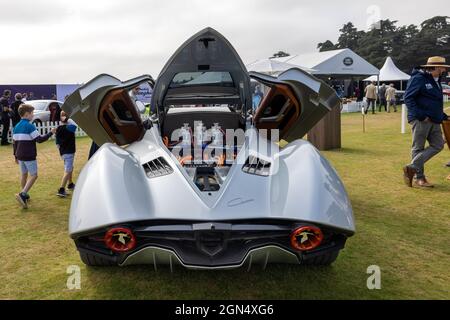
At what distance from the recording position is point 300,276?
3.62 meters

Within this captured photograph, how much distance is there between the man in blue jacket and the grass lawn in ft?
1.99

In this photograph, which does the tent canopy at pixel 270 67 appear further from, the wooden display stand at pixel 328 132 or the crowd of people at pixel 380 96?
the wooden display stand at pixel 328 132

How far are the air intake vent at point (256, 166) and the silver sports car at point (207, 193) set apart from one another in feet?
0.04

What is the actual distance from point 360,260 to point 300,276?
2.42 feet

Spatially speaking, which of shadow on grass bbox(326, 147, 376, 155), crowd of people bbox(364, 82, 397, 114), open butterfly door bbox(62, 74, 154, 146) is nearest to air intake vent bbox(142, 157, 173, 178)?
open butterfly door bbox(62, 74, 154, 146)

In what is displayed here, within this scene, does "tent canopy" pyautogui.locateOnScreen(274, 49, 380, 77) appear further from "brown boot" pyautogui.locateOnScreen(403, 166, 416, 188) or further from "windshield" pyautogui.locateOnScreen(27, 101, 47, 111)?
"brown boot" pyautogui.locateOnScreen(403, 166, 416, 188)

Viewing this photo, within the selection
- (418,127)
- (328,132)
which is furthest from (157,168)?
(328,132)

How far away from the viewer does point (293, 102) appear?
4.83m

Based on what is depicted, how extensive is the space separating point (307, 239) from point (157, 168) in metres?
1.45

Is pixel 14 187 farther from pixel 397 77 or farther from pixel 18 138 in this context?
pixel 397 77

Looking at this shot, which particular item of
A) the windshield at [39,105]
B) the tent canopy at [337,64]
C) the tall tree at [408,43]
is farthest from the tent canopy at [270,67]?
the tall tree at [408,43]

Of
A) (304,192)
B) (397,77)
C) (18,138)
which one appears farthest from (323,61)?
(304,192)

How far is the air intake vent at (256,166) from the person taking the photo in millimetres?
3438

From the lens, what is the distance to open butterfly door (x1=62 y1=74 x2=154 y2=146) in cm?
437
